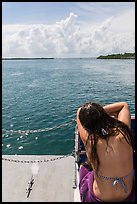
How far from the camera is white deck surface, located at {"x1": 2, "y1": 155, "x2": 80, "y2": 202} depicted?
4.89 m

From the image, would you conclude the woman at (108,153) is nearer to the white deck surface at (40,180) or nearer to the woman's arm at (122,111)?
the woman's arm at (122,111)

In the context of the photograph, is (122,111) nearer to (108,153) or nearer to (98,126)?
(98,126)

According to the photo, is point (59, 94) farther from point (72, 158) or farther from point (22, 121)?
point (72, 158)

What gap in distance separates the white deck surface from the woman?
2.47 metres

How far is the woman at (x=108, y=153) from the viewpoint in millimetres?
2398

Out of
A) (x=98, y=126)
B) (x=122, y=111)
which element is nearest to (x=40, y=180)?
(x=122, y=111)

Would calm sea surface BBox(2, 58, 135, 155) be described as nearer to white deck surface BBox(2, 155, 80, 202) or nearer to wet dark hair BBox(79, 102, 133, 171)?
white deck surface BBox(2, 155, 80, 202)

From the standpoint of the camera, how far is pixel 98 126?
2.48 m

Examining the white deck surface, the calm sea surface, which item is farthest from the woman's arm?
the white deck surface

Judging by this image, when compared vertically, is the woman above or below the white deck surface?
above

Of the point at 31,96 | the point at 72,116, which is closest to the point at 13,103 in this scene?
the point at 31,96

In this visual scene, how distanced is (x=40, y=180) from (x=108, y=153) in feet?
10.9

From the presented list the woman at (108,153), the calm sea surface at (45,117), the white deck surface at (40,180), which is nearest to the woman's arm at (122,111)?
the woman at (108,153)

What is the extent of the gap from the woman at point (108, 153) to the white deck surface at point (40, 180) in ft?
8.11
